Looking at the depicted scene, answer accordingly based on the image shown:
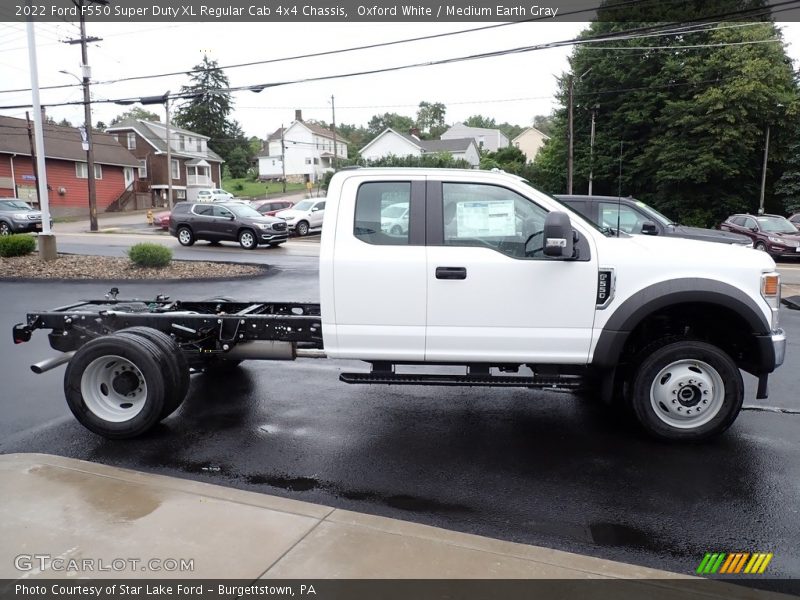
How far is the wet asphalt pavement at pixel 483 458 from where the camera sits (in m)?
3.86

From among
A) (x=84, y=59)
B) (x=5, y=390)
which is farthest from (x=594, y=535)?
(x=84, y=59)

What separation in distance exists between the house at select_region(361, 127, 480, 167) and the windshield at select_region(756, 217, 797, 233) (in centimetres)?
5112

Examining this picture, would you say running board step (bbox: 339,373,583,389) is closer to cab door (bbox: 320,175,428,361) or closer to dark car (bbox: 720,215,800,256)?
cab door (bbox: 320,175,428,361)

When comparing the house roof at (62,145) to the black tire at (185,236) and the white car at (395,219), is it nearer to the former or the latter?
the black tire at (185,236)

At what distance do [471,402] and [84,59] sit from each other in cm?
3062

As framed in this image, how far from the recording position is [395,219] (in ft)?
16.8

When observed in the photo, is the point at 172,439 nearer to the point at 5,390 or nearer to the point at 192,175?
the point at 5,390

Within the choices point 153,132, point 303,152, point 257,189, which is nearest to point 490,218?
point 153,132

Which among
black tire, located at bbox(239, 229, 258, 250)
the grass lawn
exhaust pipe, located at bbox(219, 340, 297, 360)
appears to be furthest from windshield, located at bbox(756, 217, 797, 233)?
the grass lawn

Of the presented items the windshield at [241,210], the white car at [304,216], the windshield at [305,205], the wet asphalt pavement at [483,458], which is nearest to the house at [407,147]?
the windshield at [305,205]

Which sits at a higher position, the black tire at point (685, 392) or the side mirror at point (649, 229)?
the side mirror at point (649, 229)

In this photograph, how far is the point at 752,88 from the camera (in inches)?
1297

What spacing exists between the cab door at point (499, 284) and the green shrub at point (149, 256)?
1236cm

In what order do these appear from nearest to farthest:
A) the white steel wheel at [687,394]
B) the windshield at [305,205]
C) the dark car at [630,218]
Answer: the white steel wheel at [687,394] < the dark car at [630,218] < the windshield at [305,205]
